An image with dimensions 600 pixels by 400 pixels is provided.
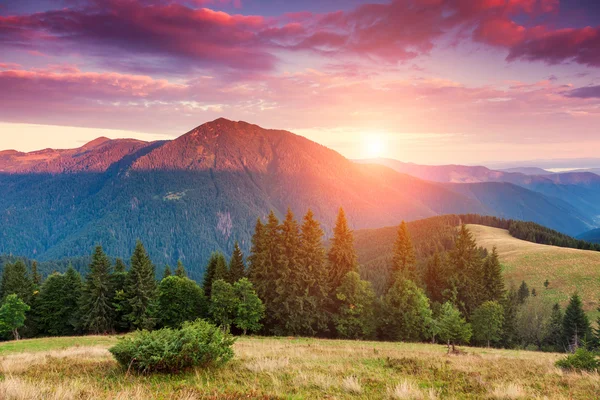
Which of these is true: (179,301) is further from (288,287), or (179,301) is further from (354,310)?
(354,310)

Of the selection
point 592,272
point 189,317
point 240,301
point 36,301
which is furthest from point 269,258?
point 592,272

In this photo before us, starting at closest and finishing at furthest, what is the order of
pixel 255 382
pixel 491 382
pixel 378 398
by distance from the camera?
pixel 378 398 → pixel 255 382 → pixel 491 382

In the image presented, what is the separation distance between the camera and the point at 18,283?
210 ft

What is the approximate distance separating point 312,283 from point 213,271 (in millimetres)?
18937

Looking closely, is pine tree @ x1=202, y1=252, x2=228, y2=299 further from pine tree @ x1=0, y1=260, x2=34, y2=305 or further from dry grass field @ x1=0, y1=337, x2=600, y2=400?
dry grass field @ x1=0, y1=337, x2=600, y2=400

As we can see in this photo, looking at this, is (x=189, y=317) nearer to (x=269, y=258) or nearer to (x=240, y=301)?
(x=240, y=301)

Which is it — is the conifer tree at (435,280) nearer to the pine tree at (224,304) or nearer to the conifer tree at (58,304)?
the pine tree at (224,304)

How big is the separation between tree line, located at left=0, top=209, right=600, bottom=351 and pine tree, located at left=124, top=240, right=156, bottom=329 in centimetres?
17

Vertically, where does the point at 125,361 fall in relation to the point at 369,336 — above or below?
above

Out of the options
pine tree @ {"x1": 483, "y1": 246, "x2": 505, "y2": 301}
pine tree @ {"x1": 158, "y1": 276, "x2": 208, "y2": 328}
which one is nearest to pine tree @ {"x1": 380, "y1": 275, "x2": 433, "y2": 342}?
pine tree @ {"x1": 483, "y1": 246, "x2": 505, "y2": 301}

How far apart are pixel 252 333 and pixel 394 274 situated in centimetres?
2256

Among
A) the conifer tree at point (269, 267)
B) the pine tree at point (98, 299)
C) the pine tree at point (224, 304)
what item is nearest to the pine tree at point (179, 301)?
the pine tree at point (224, 304)

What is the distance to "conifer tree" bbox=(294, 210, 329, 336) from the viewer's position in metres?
43.6

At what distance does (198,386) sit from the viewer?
9078 millimetres
